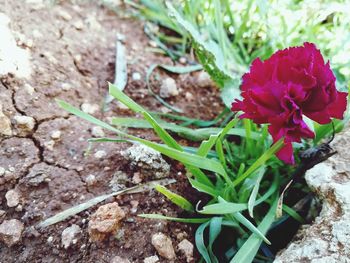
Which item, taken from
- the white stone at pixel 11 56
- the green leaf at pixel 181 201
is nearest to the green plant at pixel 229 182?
the green leaf at pixel 181 201

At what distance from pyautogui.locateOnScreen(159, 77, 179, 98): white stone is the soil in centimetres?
2

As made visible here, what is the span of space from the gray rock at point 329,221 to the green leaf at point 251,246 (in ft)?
0.21

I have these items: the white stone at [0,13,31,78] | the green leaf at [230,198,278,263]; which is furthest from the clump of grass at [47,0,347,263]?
the white stone at [0,13,31,78]

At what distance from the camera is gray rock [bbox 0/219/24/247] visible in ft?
3.36

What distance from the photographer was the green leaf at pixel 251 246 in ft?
3.30

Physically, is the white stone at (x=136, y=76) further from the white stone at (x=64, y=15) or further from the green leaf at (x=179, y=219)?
the green leaf at (x=179, y=219)

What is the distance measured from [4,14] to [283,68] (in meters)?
0.99

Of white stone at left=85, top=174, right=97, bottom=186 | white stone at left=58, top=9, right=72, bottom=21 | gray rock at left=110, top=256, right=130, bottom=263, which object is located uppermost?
white stone at left=58, top=9, right=72, bottom=21

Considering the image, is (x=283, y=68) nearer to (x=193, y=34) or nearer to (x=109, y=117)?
(x=193, y=34)

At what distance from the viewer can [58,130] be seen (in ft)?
4.09

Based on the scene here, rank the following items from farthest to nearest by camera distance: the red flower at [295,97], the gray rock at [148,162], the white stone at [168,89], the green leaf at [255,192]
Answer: the white stone at [168,89], the gray rock at [148,162], the green leaf at [255,192], the red flower at [295,97]

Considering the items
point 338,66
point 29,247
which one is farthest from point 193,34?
point 29,247

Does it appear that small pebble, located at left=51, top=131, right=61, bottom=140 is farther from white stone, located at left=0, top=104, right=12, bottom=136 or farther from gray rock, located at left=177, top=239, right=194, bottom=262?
gray rock, located at left=177, top=239, right=194, bottom=262

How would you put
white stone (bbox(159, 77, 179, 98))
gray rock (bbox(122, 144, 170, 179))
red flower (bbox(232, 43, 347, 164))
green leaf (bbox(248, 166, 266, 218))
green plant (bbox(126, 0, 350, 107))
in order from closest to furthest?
red flower (bbox(232, 43, 347, 164)) < green leaf (bbox(248, 166, 266, 218)) < gray rock (bbox(122, 144, 170, 179)) < green plant (bbox(126, 0, 350, 107)) < white stone (bbox(159, 77, 179, 98))
